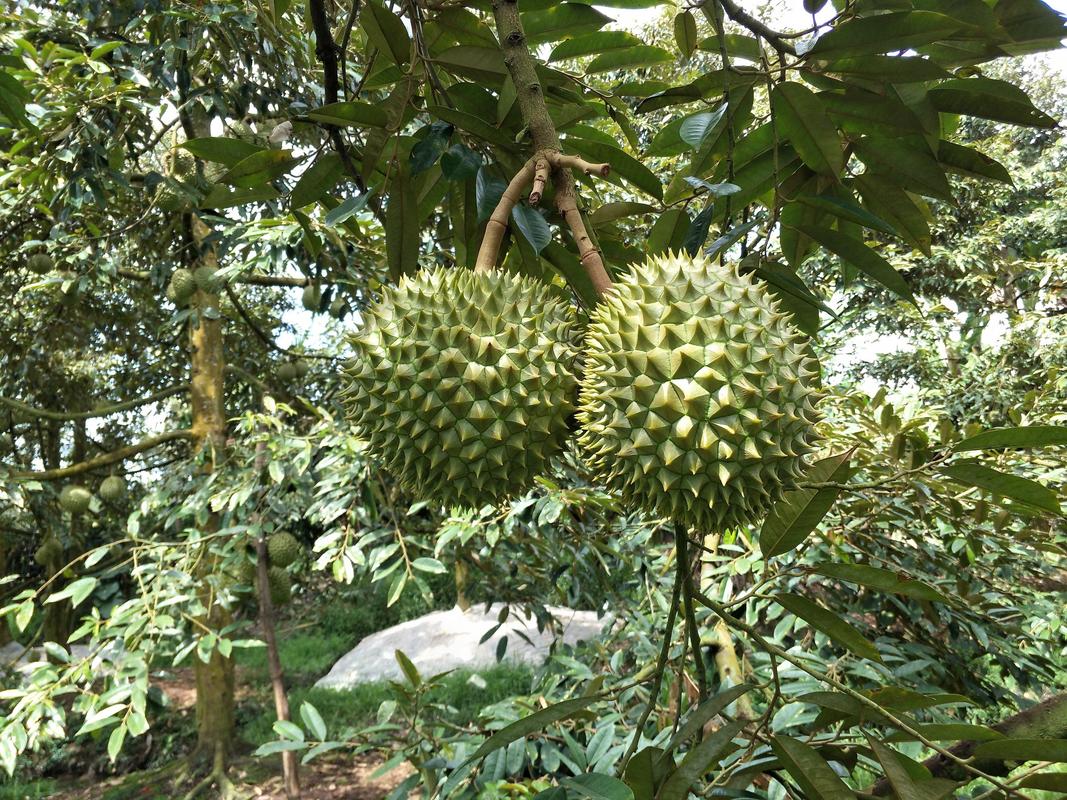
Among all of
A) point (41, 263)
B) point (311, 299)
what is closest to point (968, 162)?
point (311, 299)

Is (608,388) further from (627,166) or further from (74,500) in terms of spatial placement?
(74,500)

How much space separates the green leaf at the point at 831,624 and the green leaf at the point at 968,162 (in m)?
0.76

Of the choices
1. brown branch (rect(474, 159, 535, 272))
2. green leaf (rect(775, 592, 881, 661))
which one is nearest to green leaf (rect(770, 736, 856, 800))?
green leaf (rect(775, 592, 881, 661))

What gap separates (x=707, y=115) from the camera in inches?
44.7

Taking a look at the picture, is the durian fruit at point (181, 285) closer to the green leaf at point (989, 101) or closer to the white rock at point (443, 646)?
the green leaf at point (989, 101)

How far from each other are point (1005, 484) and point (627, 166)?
2.31 ft

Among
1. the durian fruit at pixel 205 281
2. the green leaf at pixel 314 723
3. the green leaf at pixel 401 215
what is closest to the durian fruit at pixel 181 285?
the durian fruit at pixel 205 281

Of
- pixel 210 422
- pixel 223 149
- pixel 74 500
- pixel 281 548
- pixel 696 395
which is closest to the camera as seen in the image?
pixel 696 395

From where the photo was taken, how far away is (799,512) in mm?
975

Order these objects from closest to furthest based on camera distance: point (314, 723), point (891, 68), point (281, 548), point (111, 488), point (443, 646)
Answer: point (891, 68)
point (314, 723)
point (281, 548)
point (111, 488)
point (443, 646)

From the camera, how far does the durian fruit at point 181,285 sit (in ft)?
12.8

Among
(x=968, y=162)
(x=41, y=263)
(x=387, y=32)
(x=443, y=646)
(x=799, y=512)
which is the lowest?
(x=443, y=646)

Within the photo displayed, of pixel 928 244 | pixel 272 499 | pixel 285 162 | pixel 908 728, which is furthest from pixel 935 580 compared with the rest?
pixel 272 499

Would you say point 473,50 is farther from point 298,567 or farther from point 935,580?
point 298,567
